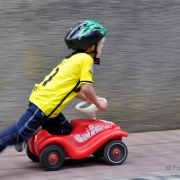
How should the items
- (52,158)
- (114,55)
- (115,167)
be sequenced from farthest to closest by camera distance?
(114,55), (115,167), (52,158)

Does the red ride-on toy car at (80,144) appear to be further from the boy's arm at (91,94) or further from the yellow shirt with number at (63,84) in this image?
the yellow shirt with number at (63,84)

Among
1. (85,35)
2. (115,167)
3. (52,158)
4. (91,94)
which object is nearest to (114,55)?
(85,35)

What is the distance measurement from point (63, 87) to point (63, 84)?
0.03 m

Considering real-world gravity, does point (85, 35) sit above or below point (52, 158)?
above

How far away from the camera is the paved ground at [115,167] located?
3363 mm

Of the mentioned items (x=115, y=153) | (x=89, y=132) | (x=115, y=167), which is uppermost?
(x=89, y=132)

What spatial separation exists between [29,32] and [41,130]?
1837mm

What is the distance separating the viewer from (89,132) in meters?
3.71

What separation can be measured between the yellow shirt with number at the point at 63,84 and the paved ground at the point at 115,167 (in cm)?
65

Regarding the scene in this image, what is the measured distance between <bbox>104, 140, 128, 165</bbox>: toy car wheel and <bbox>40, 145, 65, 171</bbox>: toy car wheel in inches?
20.4

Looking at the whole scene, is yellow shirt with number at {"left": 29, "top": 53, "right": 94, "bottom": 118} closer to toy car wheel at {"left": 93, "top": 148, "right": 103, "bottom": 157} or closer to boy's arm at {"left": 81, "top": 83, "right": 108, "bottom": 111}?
boy's arm at {"left": 81, "top": 83, "right": 108, "bottom": 111}

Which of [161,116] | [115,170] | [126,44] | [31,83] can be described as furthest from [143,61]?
[115,170]

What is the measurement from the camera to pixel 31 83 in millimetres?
4887

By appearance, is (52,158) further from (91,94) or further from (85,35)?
(85,35)
